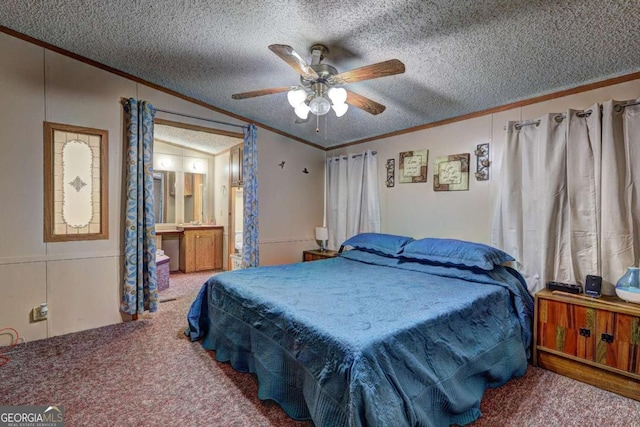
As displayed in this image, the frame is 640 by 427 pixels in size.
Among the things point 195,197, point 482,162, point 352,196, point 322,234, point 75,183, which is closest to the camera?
point 75,183

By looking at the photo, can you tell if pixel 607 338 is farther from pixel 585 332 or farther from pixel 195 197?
pixel 195 197

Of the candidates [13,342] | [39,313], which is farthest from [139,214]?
[13,342]

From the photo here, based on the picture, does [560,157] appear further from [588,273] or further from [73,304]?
[73,304]

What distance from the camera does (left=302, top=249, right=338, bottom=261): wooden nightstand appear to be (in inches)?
173

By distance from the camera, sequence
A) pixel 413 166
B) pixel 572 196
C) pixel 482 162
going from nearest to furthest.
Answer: pixel 572 196
pixel 482 162
pixel 413 166

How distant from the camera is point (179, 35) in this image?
2.43 m

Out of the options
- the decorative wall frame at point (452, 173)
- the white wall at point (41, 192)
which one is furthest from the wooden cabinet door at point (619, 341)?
the white wall at point (41, 192)

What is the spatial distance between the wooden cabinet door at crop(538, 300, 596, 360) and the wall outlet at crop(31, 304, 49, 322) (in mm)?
4303

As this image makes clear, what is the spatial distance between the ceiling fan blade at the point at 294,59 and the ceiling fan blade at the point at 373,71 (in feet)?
0.56

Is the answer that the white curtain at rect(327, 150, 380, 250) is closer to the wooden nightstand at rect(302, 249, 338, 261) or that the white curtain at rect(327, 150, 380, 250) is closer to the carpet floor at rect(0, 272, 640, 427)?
the wooden nightstand at rect(302, 249, 338, 261)

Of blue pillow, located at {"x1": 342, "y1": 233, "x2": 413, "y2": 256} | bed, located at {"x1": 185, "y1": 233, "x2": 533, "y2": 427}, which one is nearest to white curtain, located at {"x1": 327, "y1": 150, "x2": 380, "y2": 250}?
blue pillow, located at {"x1": 342, "y1": 233, "x2": 413, "y2": 256}

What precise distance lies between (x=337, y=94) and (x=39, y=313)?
331 centimetres

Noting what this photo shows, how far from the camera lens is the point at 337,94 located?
Answer: 82.0 inches

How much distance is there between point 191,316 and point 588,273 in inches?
133
